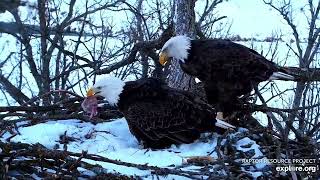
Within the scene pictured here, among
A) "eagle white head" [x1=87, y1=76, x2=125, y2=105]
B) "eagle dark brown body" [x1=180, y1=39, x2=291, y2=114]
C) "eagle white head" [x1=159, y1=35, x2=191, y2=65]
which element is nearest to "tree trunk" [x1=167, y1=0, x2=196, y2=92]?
"eagle white head" [x1=159, y1=35, x2=191, y2=65]

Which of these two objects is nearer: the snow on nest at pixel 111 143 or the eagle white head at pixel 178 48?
the snow on nest at pixel 111 143

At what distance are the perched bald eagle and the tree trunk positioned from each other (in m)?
0.42

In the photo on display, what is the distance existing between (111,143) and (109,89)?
50 cm

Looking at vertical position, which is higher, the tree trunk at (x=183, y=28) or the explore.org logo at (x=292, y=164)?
the tree trunk at (x=183, y=28)

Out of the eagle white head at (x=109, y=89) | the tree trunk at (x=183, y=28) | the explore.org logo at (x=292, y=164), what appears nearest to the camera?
the explore.org logo at (x=292, y=164)

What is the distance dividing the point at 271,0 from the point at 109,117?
26.6ft

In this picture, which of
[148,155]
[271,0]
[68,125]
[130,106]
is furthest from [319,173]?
[271,0]

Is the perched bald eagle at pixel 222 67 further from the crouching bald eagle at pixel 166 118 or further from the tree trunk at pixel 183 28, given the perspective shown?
the crouching bald eagle at pixel 166 118

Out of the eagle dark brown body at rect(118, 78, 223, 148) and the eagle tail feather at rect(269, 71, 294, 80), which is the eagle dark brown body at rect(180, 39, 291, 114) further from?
the eagle dark brown body at rect(118, 78, 223, 148)

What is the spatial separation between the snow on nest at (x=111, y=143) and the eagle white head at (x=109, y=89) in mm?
264

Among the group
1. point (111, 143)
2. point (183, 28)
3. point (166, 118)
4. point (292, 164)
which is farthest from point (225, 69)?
point (292, 164)

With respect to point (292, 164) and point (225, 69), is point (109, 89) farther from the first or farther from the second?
point (292, 164)

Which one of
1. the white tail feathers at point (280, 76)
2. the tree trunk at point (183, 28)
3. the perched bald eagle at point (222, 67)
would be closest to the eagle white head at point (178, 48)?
the perched bald eagle at point (222, 67)

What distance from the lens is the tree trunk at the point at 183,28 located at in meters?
5.28
